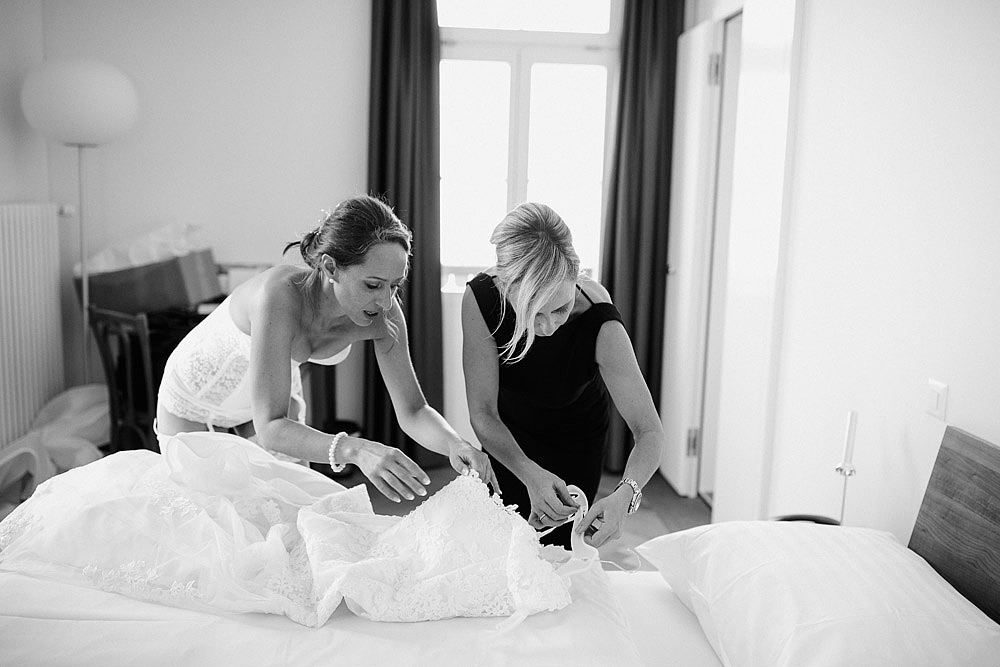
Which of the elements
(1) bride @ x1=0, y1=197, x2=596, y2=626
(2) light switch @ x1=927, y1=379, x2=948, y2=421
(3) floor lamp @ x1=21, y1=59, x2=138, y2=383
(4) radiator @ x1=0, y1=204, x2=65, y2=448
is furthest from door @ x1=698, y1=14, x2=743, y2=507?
(4) radiator @ x1=0, y1=204, x2=65, y2=448

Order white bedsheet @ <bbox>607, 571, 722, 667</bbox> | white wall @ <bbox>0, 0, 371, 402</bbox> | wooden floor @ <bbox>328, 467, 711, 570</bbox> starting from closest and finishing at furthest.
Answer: white bedsheet @ <bbox>607, 571, 722, 667</bbox> < wooden floor @ <bbox>328, 467, 711, 570</bbox> < white wall @ <bbox>0, 0, 371, 402</bbox>

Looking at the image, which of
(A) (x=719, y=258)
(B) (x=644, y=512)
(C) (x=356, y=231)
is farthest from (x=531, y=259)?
(B) (x=644, y=512)

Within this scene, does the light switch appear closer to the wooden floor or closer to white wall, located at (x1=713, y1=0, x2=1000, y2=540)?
white wall, located at (x1=713, y1=0, x2=1000, y2=540)

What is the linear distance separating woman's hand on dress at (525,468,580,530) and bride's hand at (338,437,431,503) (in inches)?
12.6

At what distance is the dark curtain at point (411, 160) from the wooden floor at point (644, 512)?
336mm

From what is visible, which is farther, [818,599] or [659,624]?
[659,624]

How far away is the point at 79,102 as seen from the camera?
370 cm

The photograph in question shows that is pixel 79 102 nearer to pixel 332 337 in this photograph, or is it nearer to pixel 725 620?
pixel 332 337

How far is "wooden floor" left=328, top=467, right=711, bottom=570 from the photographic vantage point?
363cm

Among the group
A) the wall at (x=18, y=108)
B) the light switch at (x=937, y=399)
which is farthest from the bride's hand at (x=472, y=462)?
the wall at (x=18, y=108)

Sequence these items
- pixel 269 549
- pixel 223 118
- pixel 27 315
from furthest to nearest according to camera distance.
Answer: pixel 223 118
pixel 27 315
pixel 269 549

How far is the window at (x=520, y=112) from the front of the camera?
4332 mm

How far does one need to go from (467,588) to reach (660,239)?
2919mm

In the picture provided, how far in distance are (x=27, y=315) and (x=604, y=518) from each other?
2882mm
